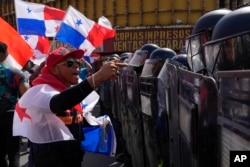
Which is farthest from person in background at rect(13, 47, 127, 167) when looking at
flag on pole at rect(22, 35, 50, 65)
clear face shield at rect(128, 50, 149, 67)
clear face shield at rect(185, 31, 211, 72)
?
flag on pole at rect(22, 35, 50, 65)

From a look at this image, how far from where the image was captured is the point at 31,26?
10320mm

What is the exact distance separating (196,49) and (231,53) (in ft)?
4.89

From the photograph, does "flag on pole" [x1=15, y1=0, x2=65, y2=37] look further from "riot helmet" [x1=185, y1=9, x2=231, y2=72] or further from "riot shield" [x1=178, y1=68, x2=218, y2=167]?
"riot shield" [x1=178, y1=68, x2=218, y2=167]

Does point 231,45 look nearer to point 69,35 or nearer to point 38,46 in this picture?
point 69,35

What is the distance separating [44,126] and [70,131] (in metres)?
0.20

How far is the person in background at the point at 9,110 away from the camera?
218 inches

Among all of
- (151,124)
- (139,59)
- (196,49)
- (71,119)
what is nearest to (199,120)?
(71,119)

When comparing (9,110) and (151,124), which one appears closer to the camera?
(151,124)

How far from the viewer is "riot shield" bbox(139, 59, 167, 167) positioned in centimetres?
→ 439

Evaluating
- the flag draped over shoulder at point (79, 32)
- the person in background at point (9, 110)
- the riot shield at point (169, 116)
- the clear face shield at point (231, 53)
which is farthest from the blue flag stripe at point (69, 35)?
the clear face shield at point (231, 53)

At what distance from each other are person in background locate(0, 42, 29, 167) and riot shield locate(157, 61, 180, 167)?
6.17 ft

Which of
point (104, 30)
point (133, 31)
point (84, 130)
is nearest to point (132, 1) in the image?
point (133, 31)

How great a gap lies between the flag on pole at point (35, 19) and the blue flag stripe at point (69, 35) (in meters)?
0.86

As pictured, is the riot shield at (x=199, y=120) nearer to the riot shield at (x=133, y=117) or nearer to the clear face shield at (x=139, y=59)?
the riot shield at (x=133, y=117)
